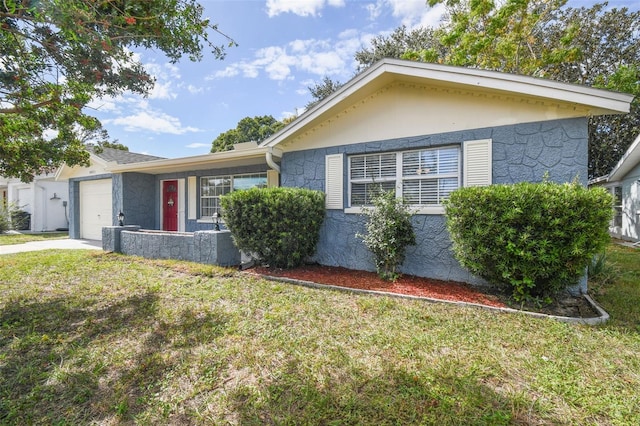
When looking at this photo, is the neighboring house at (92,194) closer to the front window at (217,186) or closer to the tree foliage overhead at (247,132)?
the front window at (217,186)

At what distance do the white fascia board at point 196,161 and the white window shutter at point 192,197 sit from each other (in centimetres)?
47

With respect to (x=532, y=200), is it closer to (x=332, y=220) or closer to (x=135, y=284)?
(x=332, y=220)

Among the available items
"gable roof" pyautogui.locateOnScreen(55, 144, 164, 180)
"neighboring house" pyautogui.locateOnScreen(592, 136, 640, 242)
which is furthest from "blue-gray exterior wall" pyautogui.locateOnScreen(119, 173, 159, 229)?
"neighboring house" pyautogui.locateOnScreen(592, 136, 640, 242)

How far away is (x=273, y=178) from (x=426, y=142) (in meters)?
5.03

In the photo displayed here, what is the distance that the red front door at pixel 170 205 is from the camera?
11.4m

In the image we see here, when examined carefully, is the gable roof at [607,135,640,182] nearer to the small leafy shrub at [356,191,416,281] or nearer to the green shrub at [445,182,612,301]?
the green shrub at [445,182,612,301]

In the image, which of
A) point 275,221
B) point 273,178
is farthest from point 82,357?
point 273,178

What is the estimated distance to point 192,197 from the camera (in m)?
10.8

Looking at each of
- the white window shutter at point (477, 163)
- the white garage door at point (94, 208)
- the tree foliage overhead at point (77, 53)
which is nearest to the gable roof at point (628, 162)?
the white window shutter at point (477, 163)

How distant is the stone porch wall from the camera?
6.93 m

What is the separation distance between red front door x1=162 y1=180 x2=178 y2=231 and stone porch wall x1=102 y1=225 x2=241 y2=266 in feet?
7.68

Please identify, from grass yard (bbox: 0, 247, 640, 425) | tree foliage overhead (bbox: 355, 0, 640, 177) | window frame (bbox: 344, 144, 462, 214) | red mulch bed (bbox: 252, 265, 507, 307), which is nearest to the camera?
grass yard (bbox: 0, 247, 640, 425)

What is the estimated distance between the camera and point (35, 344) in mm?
A: 3396

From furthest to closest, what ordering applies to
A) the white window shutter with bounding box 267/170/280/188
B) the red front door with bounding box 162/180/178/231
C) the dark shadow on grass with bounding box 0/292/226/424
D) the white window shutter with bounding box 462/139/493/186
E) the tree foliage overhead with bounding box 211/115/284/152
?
the tree foliage overhead with bounding box 211/115/284/152, the red front door with bounding box 162/180/178/231, the white window shutter with bounding box 267/170/280/188, the white window shutter with bounding box 462/139/493/186, the dark shadow on grass with bounding box 0/292/226/424
